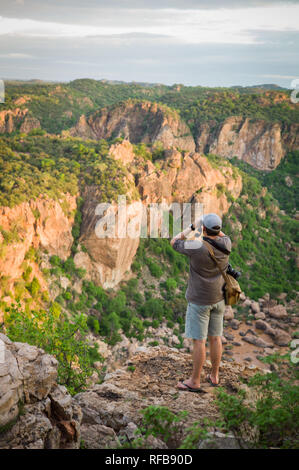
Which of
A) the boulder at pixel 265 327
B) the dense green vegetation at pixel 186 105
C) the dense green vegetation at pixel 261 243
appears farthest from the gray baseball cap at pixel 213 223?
the dense green vegetation at pixel 186 105

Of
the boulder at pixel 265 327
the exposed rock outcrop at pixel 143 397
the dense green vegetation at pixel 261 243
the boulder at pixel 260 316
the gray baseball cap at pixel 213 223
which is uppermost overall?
the gray baseball cap at pixel 213 223

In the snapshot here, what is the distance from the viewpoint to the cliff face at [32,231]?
53.0 ft

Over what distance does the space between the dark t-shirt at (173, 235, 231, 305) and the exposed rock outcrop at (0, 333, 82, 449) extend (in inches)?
91.7

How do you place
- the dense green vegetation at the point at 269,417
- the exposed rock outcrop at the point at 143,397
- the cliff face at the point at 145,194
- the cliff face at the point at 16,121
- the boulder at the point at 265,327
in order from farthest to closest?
the cliff face at the point at 16,121 → the boulder at the point at 265,327 → the cliff face at the point at 145,194 → the exposed rock outcrop at the point at 143,397 → the dense green vegetation at the point at 269,417

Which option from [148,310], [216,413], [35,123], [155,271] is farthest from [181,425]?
[35,123]

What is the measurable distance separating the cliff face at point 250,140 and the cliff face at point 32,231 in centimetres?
4074

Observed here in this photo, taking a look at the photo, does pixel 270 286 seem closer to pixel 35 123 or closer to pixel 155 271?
pixel 155 271

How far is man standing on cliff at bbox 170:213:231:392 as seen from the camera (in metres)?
4.95

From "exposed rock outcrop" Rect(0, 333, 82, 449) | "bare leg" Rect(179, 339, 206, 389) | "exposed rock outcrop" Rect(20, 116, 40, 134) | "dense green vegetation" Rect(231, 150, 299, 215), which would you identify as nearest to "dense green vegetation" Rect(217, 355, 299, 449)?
"bare leg" Rect(179, 339, 206, 389)

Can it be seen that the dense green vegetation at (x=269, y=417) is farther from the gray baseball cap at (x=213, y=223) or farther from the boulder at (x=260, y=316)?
the boulder at (x=260, y=316)

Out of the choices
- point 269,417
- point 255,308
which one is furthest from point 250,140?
point 269,417

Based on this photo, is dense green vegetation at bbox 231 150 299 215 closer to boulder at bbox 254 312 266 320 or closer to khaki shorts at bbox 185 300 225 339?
boulder at bbox 254 312 266 320

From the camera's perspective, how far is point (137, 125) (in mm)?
55969
